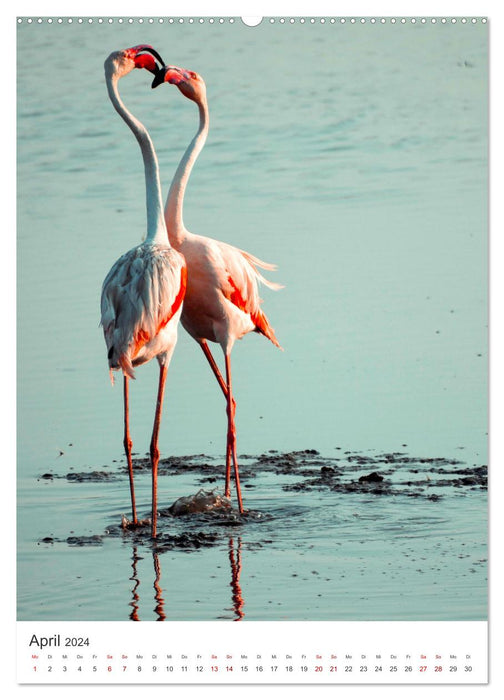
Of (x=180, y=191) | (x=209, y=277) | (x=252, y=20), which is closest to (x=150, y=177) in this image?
(x=180, y=191)

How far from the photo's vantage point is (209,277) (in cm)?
916

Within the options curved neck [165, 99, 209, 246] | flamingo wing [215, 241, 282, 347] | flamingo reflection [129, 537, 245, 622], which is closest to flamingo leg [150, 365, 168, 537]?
flamingo reflection [129, 537, 245, 622]

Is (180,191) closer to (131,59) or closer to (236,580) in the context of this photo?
(131,59)

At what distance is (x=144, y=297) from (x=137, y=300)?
46 millimetres

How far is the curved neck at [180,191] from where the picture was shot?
9125 millimetres

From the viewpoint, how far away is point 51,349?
9.95m

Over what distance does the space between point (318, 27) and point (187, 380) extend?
3547 mm

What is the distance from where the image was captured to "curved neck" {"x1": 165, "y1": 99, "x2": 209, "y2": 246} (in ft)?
29.9

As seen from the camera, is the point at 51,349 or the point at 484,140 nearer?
the point at 484,140

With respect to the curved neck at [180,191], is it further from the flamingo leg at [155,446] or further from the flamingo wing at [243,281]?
the flamingo leg at [155,446]

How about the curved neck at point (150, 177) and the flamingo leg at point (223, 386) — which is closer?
the curved neck at point (150, 177)

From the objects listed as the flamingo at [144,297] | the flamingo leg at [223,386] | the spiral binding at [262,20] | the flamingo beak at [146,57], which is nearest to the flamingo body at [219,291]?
the flamingo leg at [223,386]
